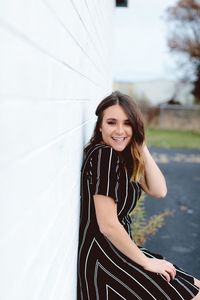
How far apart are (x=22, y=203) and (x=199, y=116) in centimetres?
2725

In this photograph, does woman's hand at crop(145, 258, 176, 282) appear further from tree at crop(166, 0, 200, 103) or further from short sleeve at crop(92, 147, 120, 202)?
tree at crop(166, 0, 200, 103)

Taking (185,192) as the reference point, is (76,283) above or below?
above

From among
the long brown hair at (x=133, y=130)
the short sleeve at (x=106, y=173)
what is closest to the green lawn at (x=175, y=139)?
the long brown hair at (x=133, y=130)

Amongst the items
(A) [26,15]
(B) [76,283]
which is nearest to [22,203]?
(A) [26,15]

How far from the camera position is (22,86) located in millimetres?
1075

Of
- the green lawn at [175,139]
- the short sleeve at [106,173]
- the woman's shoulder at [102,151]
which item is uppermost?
the woman's shoulder at [102,151]

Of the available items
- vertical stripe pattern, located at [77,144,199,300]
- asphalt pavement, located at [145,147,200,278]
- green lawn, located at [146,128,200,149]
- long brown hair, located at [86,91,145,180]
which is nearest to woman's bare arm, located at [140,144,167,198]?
long brown hair, located at [86,91,145,180]

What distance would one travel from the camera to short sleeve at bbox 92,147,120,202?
2385mm

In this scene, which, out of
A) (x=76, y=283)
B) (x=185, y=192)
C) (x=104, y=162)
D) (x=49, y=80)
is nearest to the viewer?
(x=49, y=80)

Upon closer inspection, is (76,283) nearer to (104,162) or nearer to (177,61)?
(104,162)

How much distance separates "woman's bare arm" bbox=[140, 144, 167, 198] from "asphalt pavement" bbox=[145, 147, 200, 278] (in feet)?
6.21

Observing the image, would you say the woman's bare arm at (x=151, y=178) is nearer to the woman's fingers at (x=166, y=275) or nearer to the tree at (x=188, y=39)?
the woman's fingers at (x=166, y=275)

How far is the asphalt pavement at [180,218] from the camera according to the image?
5359 mm

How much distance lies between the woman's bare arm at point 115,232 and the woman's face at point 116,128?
0.42 meters
